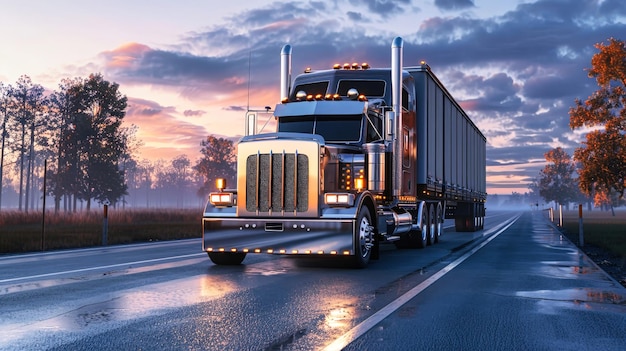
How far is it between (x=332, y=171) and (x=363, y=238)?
134cm

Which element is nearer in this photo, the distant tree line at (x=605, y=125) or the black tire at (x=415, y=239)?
the black tire at (x=415, y=239)

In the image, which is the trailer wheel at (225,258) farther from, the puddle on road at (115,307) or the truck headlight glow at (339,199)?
the puddle on road at (115,307)

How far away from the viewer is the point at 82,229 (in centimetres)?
2662

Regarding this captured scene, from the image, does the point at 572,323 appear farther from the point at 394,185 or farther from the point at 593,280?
the point at 394,185

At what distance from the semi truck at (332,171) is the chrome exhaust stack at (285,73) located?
0.9 inches

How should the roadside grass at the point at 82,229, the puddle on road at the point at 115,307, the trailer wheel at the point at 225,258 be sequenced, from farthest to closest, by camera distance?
1. the roadside grass at the point at 82,229
2. the trailer wheel at the point at 225,258
3. the puddle on road at the point at 115,307

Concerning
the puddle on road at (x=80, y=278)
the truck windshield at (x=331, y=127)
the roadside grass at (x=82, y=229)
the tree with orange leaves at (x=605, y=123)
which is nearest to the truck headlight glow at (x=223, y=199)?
the puddle on road at (x=80, y=278)

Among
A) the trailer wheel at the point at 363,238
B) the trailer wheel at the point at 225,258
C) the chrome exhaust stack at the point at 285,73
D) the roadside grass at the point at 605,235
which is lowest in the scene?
the roadside grass at the point at 605,235

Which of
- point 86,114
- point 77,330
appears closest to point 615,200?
point 86,114

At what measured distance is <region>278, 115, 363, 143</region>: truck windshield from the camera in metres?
12.4

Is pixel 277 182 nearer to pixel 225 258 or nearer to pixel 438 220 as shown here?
pixel 225 258

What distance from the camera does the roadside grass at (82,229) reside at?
18141 millimetres

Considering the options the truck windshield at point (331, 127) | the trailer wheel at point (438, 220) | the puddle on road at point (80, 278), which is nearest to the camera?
the puddle on road at point (80, 278)

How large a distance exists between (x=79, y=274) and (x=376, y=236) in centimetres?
528
